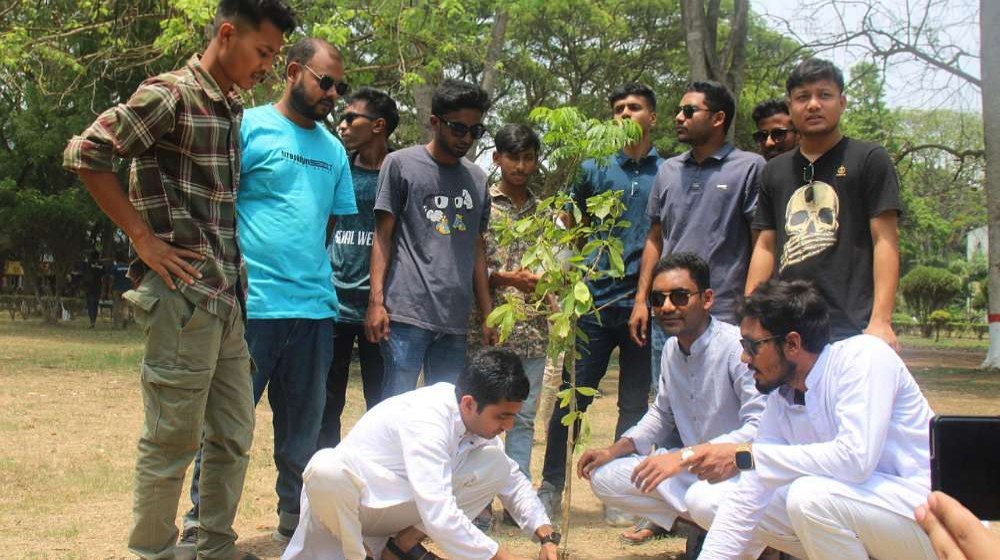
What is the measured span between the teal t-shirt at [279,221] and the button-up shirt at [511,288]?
3.96 ft

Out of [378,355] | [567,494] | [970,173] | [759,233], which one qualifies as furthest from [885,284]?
[970,173]

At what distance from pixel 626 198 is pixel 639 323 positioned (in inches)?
32.3

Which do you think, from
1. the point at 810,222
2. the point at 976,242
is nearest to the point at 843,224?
the point at 810,222

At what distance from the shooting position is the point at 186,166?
3.66 meters

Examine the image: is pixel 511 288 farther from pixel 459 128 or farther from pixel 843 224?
pixel 843 224

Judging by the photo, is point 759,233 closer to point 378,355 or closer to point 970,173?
→ point 378,355

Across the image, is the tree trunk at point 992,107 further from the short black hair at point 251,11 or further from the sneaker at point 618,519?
the short black hair at point 251,11

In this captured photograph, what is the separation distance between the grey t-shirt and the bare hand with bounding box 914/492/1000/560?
301 cm

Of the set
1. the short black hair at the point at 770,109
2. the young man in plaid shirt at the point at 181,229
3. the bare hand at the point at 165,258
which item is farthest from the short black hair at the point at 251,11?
the short black hair at the point at 770,109

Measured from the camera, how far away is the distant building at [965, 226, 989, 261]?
57031 millimetres

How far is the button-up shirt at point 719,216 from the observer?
4988mm

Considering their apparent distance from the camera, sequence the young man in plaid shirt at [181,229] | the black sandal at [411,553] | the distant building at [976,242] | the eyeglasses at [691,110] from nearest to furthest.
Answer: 1. the young man in plaid shirt at [181,229]
2. the black sandal at [411,553]
3. the eyeglasses at [691,110]
4. the distant building at [976,242]

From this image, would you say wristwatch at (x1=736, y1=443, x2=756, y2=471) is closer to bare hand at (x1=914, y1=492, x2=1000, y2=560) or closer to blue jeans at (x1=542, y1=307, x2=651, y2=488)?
blue jeans at (x1=542, y1=307, x2=651, y2=488)

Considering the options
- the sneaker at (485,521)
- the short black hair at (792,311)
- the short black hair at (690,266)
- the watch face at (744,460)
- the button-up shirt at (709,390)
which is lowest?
the sneaker at (485,521)
